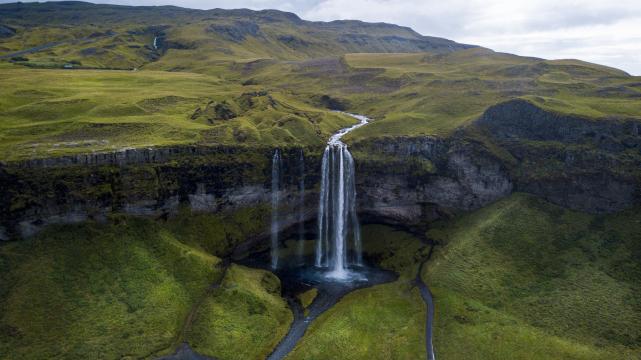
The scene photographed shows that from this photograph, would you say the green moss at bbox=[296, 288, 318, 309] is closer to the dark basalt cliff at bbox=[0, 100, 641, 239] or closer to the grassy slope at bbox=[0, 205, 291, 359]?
the grassy slope at bbox=[0, 205, 291, 359]

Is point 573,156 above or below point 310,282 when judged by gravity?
above

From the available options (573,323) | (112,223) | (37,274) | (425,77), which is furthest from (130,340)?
(425,77)

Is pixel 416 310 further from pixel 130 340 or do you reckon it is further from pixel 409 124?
pixel 409 124

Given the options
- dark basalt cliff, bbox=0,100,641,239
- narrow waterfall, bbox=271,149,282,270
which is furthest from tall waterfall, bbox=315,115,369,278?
narrow waterfall, bbox=271,149,282,270

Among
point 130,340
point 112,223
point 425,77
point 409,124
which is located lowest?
point 130,340

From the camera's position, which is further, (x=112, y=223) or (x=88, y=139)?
(x=88, y=139)

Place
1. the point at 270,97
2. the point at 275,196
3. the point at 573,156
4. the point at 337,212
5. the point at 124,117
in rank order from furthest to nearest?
1. the point at 270,97
2. the point at 124,117
3. the point at 337,212
4. the point at 275,196
5. the point at 573,156

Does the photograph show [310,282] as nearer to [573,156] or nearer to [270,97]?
[573,156]

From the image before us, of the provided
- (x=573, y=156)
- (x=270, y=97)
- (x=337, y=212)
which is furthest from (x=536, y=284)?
(x=270, y=97)
